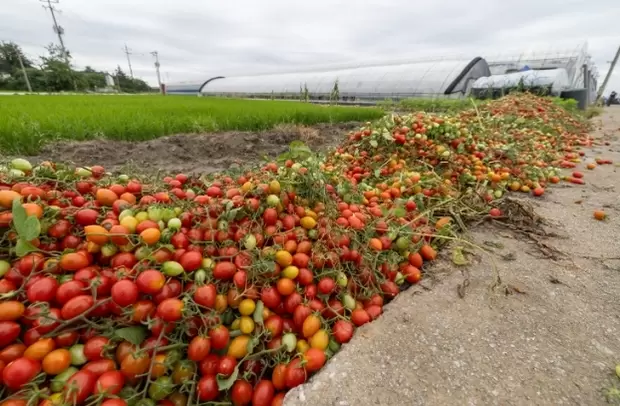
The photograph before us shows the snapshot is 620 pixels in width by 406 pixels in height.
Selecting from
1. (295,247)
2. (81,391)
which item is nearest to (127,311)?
(81,391)

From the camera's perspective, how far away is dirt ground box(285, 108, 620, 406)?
97 cm

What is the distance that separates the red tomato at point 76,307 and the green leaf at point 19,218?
0.26 m

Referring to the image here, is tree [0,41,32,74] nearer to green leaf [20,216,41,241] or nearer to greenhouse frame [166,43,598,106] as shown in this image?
greenhouse frame [166,43,598,106]

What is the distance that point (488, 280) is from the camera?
153cm

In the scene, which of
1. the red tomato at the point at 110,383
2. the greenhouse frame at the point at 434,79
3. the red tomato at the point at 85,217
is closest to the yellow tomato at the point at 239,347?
the red tomato at the point at 110,383

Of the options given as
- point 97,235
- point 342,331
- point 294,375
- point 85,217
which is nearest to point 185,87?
point 85,217

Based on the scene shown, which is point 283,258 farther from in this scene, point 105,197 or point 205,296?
point 105,197

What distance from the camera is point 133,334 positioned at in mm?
899

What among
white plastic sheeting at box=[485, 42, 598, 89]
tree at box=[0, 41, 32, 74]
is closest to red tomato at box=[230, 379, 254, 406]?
white plastic sheeting at box=[485, 42, 598, 89]

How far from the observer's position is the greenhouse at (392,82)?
1828cm

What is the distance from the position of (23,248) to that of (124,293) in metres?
0.33

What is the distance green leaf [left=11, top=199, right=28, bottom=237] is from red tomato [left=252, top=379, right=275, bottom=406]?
2.87 feet

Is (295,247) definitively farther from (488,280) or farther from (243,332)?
(488,280)

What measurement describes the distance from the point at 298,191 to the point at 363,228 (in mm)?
392
